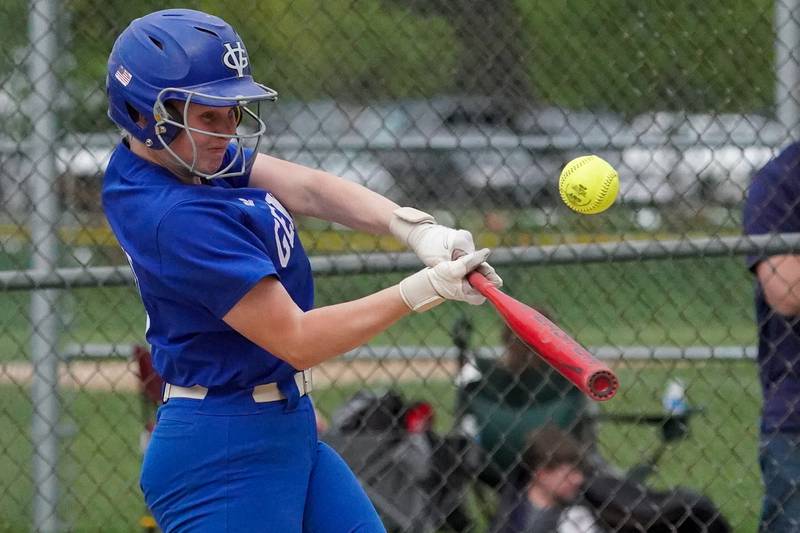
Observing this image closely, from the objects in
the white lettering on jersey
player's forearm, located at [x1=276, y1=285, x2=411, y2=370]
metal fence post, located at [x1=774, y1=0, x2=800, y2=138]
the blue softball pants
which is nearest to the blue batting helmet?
the white lettering on jersey

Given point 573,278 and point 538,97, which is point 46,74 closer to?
point 538,97

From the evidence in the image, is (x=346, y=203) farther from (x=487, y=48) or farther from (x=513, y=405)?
(x=513, y=405)

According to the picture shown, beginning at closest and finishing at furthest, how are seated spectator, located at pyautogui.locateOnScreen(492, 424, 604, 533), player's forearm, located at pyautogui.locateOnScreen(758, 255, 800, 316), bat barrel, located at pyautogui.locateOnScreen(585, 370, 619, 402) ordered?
bat barrel, located at pyautogui.locateOnScreen(585, 370, 619, 402)
player's forearm, located at pyautogui.locateOnScreen(758, 255, 800, 316)
seated spectator, located at pyautogui.locateOnScreen(492, 424, 604, 533)

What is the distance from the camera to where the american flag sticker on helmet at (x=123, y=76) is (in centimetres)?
256

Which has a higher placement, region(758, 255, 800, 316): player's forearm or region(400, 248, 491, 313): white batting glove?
region(400, 248, 491, 313): white batting glove

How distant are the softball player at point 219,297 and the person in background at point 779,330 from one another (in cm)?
143

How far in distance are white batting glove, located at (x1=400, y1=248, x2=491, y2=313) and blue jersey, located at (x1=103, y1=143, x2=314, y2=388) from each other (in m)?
0.29

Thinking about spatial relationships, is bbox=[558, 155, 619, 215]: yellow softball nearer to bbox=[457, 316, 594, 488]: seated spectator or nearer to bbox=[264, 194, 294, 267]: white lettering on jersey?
bbox=[264, 194, 294, 267]: white lettering on jersey

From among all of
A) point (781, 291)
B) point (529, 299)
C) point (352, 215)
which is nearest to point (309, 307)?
point (352, 215)

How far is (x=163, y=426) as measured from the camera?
2.65m

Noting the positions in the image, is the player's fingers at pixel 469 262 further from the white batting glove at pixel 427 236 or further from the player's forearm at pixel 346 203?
the player's forearm at pixel 346 203

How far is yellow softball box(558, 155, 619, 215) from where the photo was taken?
2861 mm

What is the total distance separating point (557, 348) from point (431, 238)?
47cm

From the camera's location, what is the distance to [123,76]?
2578mm
